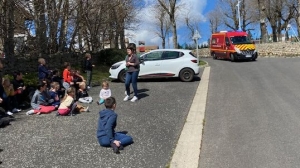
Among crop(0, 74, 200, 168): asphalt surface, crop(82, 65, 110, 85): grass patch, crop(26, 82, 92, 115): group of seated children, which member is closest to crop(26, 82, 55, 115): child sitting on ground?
crop(26, 82, 92, 115): group of seated children

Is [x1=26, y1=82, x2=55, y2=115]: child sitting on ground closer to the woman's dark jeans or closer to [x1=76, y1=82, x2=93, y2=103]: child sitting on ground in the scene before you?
[x1=76, y1=82, x2=93, y2=103]: child sitting on ground

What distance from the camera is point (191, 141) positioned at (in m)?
6.59

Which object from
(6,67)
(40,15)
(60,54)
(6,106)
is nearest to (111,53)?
(60,54)

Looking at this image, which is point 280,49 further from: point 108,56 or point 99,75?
point 99,75

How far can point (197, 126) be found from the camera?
25.1ft

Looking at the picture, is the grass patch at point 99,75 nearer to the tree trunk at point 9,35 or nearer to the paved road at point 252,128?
the tree trunk at point 9,35

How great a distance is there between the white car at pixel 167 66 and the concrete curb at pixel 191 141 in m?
5.34

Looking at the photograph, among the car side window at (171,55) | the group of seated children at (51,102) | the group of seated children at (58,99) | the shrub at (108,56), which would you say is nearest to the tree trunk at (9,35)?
the group of seated children at (58,99)

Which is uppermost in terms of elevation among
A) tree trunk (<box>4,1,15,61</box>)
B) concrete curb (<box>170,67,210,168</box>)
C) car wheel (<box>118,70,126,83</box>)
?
tree trunk (<box>4,1,15,61</box>)

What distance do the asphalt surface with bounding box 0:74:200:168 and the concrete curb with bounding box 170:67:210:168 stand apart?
124 millimetres

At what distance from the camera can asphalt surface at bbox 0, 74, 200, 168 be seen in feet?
18.5

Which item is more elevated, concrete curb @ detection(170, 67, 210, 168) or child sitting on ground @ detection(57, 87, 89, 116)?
child sitting on ground @ detection(57, 87, 89, 116)

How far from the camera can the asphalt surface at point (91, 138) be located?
18.5 feet

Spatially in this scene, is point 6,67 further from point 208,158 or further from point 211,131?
point 208,158
